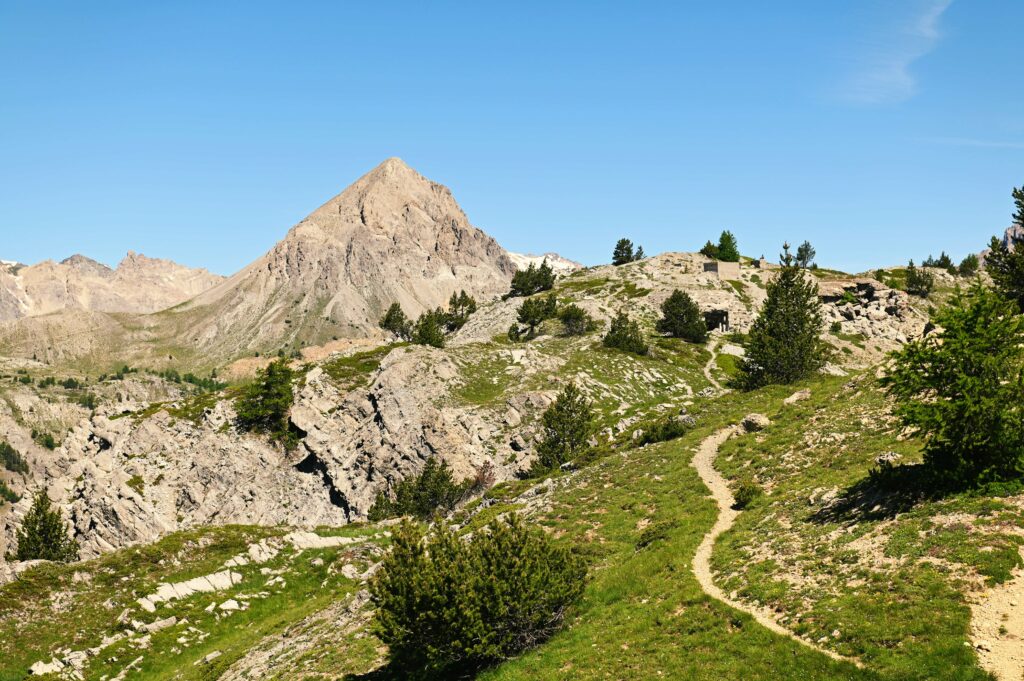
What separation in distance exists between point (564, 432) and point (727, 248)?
409ft

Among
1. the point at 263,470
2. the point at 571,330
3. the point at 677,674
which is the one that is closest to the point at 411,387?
the point at 263,470

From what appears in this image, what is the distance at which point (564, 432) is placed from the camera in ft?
233

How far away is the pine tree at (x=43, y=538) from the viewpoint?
64.9m

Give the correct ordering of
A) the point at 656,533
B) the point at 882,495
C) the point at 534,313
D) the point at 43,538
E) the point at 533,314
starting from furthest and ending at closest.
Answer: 1. the point at 534,313
2. the point at 533,314
3. the point at 43,538
4. the point at 656,533
5. the point at 882,495

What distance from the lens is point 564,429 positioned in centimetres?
7112

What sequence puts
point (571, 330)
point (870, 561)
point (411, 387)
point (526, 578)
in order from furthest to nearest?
point (571, 330), point (411, 387), point (526, 578), point (870, 561)

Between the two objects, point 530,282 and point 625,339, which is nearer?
point 625,339

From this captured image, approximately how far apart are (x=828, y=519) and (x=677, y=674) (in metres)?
12.7

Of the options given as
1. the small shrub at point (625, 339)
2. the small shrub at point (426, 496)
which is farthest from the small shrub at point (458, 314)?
the small shrub at point (426, 496)

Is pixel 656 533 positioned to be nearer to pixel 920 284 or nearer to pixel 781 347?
pixel 781 347

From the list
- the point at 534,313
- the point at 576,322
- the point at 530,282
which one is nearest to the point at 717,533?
the point at 576,322

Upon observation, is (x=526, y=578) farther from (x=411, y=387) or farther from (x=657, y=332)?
(x=657, y=332)

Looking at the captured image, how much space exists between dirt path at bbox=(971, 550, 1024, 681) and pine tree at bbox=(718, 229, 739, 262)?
162629 mm

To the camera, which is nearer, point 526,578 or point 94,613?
point 526,578
